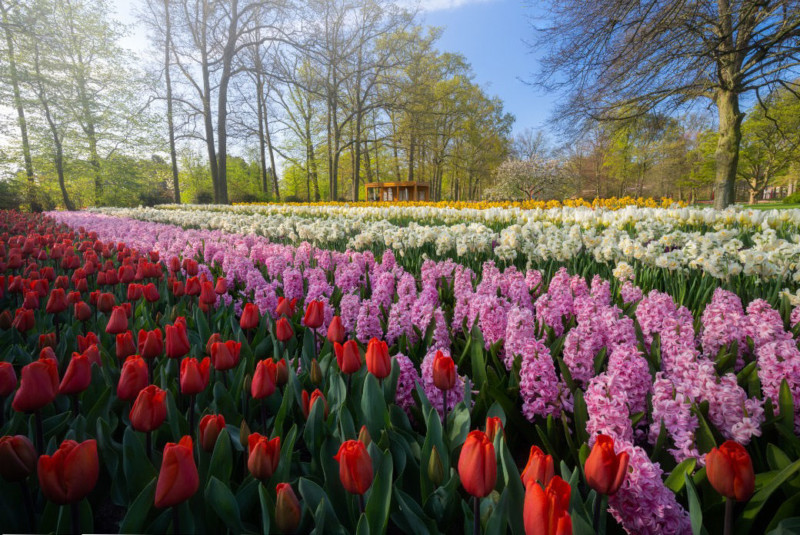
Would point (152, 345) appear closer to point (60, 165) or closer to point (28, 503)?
point (28, 503)

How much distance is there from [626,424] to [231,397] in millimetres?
1231

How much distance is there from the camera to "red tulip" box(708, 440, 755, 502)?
0.73 m

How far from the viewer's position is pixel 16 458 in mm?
851

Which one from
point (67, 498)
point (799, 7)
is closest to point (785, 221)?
point (799, 7)

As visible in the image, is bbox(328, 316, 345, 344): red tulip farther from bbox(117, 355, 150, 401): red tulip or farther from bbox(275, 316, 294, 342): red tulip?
bbox(117, 355, 150, 401): red tulip

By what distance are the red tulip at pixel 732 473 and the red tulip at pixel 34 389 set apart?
149 centimetres

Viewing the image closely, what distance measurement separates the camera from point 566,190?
29078mm

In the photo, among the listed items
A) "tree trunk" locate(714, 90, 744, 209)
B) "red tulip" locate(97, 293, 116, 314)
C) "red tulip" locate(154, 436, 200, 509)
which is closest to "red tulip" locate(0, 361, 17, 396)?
"red tulip" locate(154, 436, 200, 509)

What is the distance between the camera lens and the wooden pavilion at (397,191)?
2508 centimetres

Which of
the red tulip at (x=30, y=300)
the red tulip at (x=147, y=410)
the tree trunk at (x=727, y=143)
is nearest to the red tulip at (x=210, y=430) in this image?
the red tulip at (x=147, y=410)

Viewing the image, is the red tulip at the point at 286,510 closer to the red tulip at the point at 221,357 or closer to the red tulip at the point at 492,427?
the red tulip at the point at 492,427

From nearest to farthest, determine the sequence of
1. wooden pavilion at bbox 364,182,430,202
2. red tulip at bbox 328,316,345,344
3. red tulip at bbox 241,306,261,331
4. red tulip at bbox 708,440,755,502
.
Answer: red tulip at bbox 708,440,755,502 < red tulip at bbox 328,316,345,344 < red tulip at bbox 241,306,261,331 < wooden pavilion at bbox 364,182,430,202

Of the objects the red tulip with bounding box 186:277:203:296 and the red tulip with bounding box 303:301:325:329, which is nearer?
the red tulip with bounding box 303:301:325:329

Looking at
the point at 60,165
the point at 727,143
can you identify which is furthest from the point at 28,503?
the point at 60,165
